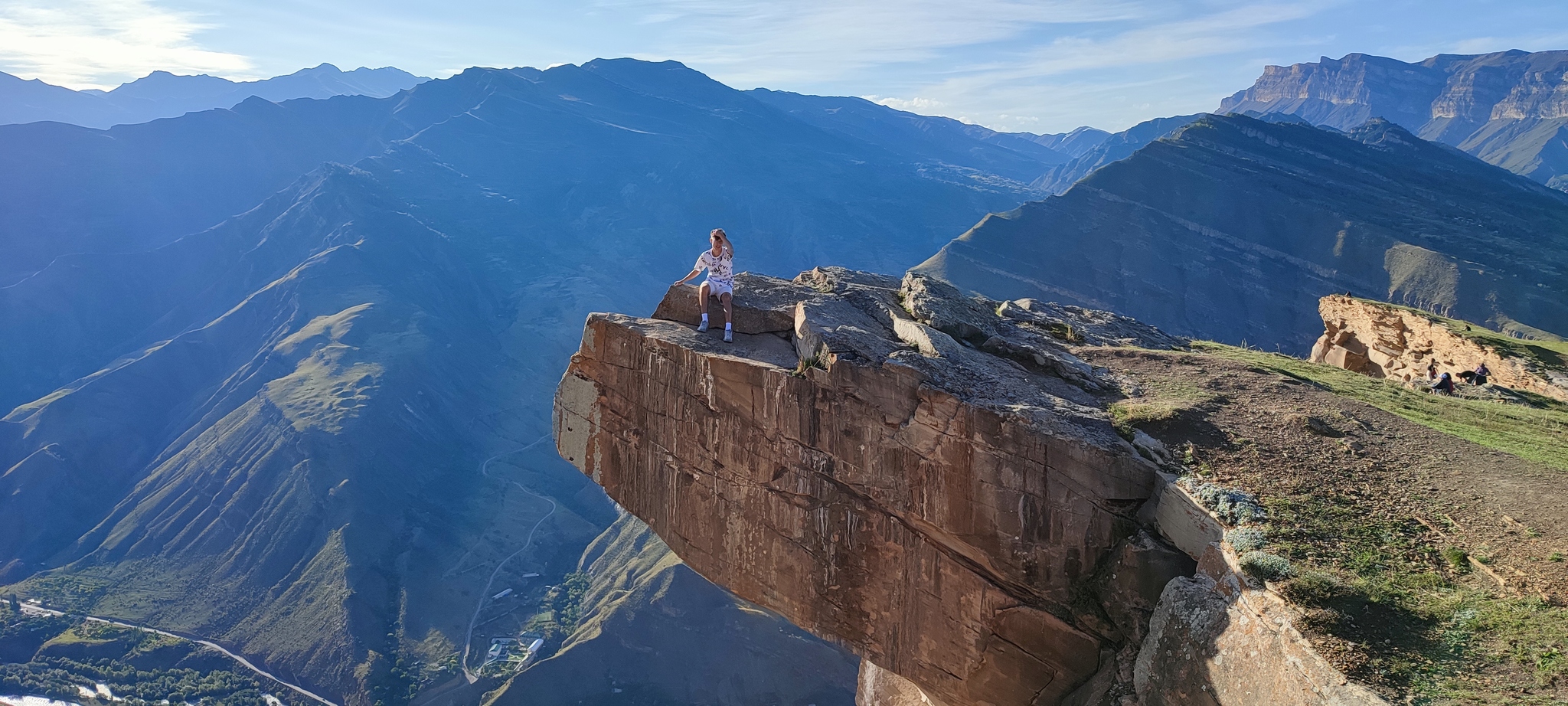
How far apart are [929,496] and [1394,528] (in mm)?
7401

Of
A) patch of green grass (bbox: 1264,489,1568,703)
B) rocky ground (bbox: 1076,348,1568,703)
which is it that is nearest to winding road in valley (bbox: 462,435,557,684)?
rocky ground (bbox: 1076,348,1568,703)

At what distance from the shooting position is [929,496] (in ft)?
50.5

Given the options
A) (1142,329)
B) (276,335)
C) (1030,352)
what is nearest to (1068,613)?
(1030,352)

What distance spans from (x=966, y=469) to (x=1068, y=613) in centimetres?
323

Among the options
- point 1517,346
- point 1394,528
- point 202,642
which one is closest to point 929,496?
point 1394,528

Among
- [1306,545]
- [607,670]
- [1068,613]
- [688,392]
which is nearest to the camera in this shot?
[1306,545]

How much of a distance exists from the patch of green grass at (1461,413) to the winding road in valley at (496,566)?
71.1 meters

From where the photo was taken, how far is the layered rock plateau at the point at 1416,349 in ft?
91.5

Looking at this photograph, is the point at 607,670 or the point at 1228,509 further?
the point at 607,670

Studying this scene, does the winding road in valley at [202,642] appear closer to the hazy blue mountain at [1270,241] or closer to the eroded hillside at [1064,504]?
the eroded hillside at [1064,504]

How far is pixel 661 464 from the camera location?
1880cm

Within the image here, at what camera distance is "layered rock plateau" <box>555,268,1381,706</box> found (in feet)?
42.5

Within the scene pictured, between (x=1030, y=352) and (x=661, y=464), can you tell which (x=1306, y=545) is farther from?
(x=661, y=464)

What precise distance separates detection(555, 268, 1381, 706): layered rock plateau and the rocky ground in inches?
34.4
